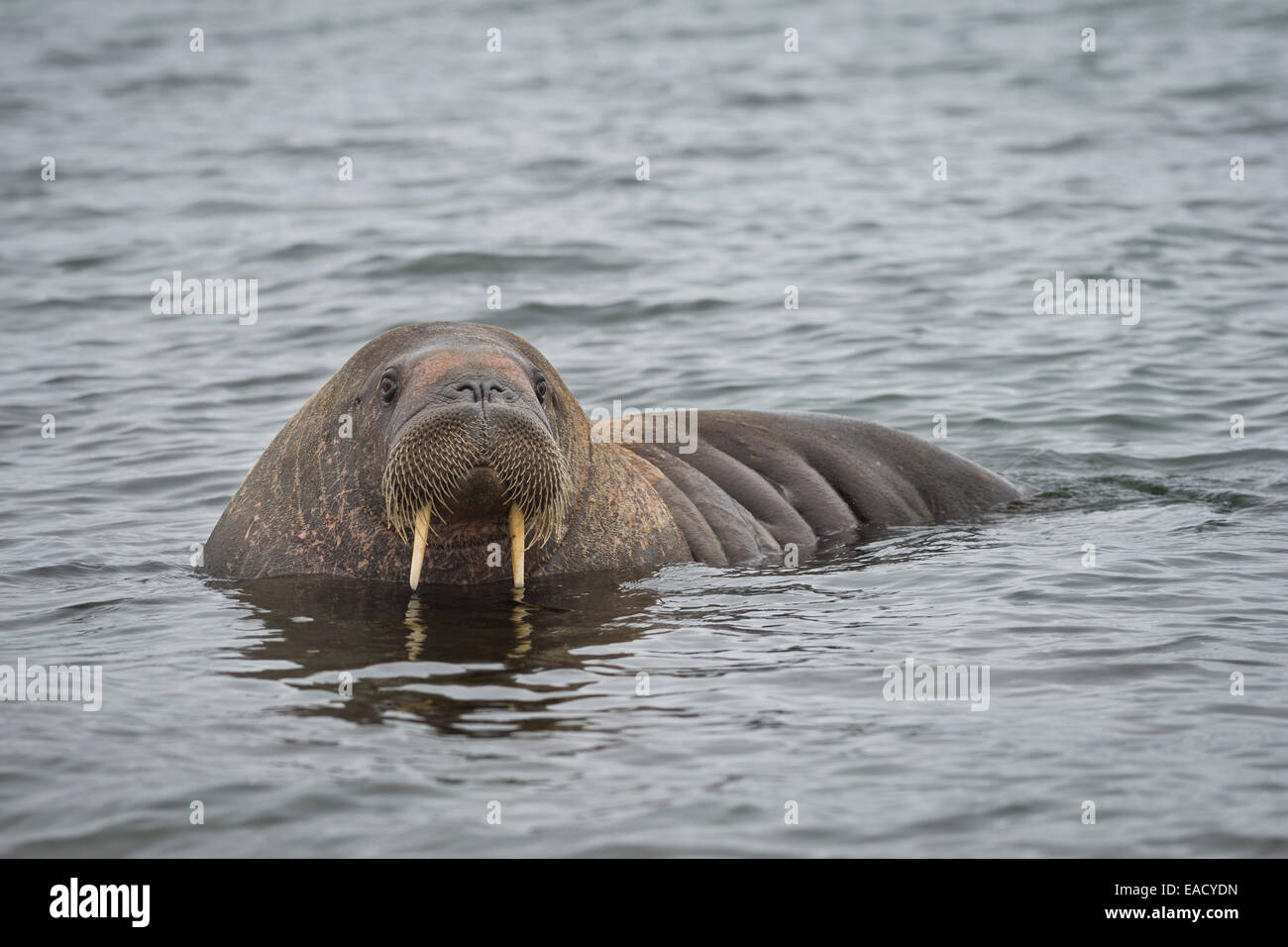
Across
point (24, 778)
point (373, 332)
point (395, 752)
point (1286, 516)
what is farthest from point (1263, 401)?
point (24, 778)

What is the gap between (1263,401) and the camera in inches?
505

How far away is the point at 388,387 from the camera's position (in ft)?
26.3

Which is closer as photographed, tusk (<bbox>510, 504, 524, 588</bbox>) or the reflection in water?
the reflection in water

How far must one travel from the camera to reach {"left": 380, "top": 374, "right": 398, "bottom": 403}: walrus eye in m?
8.00

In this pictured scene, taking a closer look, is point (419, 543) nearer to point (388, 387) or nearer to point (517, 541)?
point (517, 541)

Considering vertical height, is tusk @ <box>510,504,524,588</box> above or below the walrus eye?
below

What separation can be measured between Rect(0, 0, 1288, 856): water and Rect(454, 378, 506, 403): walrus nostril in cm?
105

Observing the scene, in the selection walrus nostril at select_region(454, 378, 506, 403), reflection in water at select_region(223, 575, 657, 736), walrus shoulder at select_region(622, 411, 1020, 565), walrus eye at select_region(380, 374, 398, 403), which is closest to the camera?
reflection in water at select_region(223, 575, 657, 736)

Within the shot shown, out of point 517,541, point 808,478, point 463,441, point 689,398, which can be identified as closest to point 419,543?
point 517,541

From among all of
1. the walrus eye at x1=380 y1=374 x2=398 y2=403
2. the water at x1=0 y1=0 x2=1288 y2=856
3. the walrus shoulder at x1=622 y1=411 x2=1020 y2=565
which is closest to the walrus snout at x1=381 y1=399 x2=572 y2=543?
the walrus eye at x1=380 y1=374 x2=398 y2=403

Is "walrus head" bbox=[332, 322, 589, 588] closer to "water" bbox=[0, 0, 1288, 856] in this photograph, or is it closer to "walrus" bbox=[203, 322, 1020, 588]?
"walrus" bbox=[203, 322, 1020, 588]

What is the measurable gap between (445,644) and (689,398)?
242 inches

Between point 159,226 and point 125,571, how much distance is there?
1172 centimetres

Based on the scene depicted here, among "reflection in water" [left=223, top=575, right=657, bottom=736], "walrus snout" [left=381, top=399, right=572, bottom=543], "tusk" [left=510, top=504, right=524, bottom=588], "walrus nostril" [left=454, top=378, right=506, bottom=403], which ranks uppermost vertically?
"walrus nostril" [left=454, top=378, right=506, bottom=403]
